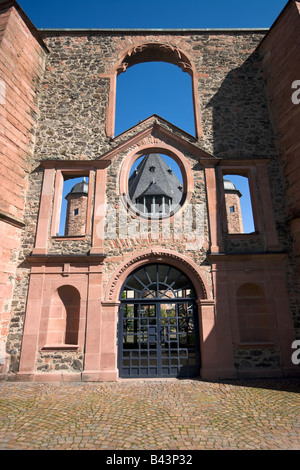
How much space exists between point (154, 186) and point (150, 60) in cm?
1082

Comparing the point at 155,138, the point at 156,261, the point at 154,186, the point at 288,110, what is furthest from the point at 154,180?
the point at 156,261

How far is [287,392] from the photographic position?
5762mm

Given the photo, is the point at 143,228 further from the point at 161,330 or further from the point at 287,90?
the point at 287,90

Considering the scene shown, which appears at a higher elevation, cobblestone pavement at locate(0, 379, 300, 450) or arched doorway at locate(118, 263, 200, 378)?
arched doorway at locate(118, 263, 200, 378)

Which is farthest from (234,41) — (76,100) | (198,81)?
(76,100)

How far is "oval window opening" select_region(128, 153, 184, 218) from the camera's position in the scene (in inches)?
798

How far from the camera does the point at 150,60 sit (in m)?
11.2

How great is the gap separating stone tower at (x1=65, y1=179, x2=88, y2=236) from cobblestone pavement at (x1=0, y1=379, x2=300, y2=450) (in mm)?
16495

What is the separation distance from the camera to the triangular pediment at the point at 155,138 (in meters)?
8.89

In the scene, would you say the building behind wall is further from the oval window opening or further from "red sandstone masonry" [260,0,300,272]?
the oval window opening

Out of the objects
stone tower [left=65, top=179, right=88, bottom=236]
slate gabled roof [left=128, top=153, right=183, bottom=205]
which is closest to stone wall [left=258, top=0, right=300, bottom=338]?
slate gabled roof [left=128, top=153, right=183, bottom=205]

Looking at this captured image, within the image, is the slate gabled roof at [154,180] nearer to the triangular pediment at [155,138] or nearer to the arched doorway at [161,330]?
the triangular pediment at [155,138]
